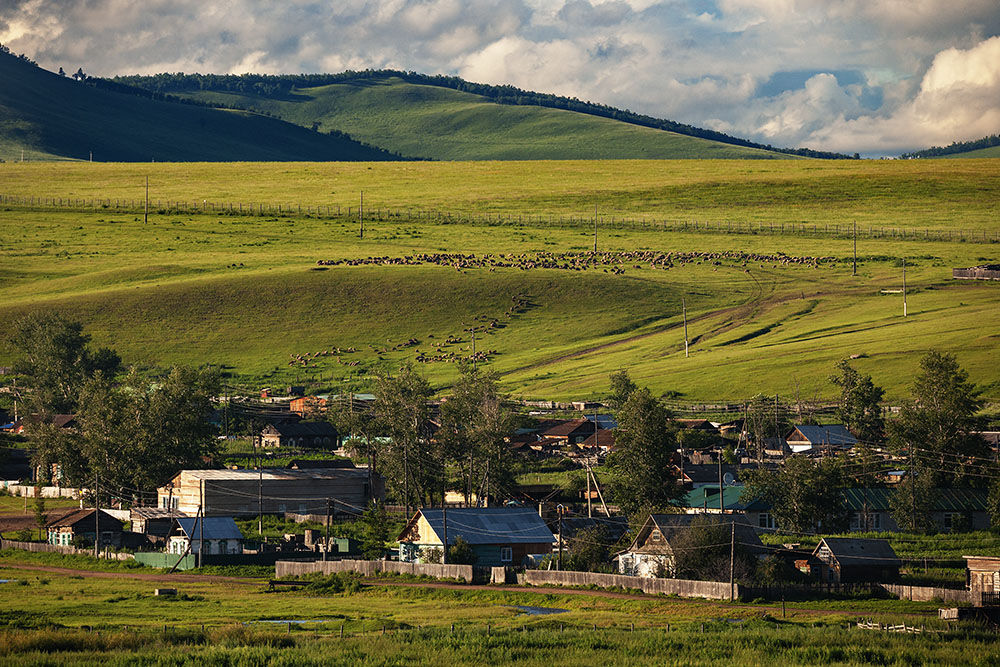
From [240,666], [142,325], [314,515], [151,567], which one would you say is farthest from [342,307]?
[240,666]

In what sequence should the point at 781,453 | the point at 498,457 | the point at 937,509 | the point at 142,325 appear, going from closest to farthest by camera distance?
the point at 937,509
the point at 498,457
the point at 781,453
the point at 142,325

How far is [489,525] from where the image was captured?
69562 millimetres

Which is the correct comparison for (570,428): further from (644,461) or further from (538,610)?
(538,610)

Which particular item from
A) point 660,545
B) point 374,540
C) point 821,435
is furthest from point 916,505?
point 374,540

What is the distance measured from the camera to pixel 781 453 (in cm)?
9469

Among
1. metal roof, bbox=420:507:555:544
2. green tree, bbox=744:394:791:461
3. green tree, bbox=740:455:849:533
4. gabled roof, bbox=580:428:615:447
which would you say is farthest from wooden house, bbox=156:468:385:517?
green tree, bbox=744:394:791:461

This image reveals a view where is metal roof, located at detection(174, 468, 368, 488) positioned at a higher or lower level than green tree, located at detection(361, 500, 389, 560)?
higher

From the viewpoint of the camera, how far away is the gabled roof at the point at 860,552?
60.6 metres

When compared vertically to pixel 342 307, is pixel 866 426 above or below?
below

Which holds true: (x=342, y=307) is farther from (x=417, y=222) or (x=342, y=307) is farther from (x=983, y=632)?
(x=983, y=632)

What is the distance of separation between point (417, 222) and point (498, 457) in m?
113

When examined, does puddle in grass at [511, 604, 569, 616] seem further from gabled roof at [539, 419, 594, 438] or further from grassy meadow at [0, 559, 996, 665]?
gabled roof at [539, 419, 594, 438]

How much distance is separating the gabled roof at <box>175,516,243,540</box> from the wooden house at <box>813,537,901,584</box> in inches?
1285

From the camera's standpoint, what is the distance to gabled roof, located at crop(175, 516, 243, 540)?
71.0 meters
